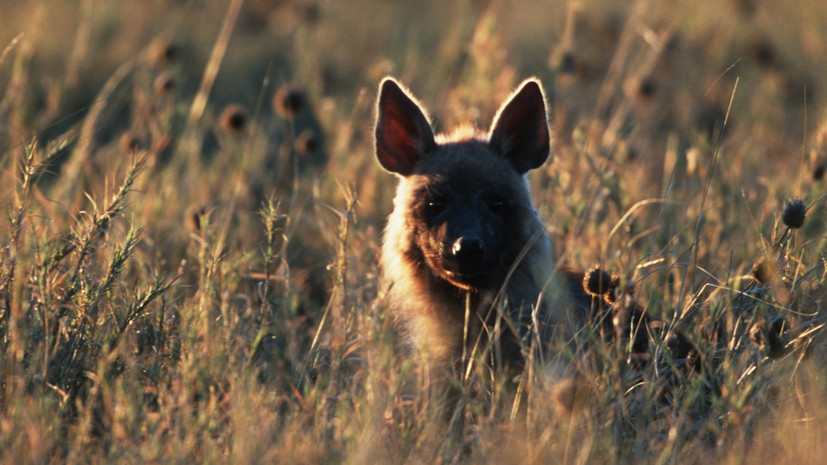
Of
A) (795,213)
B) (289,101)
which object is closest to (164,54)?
(289,101)

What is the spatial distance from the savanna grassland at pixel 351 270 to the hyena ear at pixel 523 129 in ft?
1.21

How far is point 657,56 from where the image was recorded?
8.23 m

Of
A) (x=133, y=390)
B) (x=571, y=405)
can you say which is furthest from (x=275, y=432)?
(x=571, y=405)

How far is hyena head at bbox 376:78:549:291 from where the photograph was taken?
13.3ft

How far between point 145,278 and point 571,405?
2189 millimetres

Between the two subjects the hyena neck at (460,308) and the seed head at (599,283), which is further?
the hyena neck at (460,308)

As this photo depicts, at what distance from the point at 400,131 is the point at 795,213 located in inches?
74.4

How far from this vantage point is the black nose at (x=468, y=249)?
383cm

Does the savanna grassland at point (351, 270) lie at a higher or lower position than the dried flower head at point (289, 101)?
lower

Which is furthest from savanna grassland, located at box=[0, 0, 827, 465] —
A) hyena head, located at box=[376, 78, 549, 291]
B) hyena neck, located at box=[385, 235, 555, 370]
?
hyena head, located at box=[376, 78, 549, 291]

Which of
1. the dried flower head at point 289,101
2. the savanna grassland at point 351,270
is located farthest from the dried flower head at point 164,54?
the dried flower head at point 289,101

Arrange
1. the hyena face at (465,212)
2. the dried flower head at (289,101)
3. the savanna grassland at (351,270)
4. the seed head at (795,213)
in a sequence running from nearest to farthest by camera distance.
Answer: the savanna grassland at (351,270)
the seed head at (795,213)
the hyena face at (465,212)
the dried flower head at (289,101)

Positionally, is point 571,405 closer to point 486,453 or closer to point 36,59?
point 486,453

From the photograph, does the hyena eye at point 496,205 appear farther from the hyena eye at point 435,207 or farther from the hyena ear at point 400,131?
the hyena ear at point 400,131
